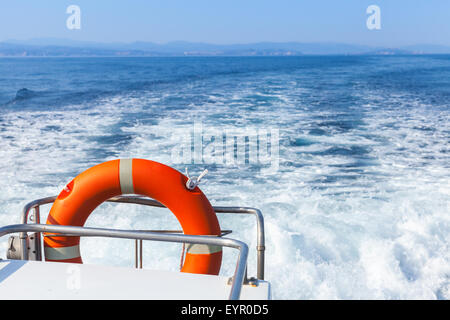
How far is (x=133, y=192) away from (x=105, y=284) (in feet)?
2.05

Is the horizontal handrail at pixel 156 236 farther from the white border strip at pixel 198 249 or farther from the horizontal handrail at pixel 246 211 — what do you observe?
the white border strip at pixel 198 249

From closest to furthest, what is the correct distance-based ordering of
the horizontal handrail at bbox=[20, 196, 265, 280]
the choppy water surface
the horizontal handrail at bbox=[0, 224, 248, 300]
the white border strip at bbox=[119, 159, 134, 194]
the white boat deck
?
the horizontal handrail at bbox=[0, 224, 248, 300] < the white boat deck < the horizontal handrail at bbox=[20, 196, 265, 280] < the white border strip at bbox=[119, 159, 134, 194] < the choppy water surface

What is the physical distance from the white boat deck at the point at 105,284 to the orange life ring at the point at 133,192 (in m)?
0.37

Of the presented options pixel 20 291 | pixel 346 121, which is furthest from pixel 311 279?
pixel 346 121

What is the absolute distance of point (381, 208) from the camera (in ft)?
15.9

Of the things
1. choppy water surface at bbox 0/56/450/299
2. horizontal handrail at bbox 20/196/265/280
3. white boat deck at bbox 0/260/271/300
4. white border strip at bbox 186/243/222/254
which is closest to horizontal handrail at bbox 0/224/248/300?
white boat deck at bbox 0/260/271/300

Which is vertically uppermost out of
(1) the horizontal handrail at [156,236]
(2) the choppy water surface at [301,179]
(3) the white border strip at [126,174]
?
(3) the white border strip at [126,174]

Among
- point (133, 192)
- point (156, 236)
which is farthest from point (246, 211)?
point (156, 236)

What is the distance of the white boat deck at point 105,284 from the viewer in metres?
1.70

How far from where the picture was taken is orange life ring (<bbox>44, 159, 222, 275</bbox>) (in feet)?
7.45

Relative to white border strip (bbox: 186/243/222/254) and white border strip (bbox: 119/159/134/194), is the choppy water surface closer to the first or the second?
white border strip (bbox: 186/243/222/254)

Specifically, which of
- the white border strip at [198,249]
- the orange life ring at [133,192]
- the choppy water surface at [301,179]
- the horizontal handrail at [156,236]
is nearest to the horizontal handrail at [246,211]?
the orange life ring at [133,192]

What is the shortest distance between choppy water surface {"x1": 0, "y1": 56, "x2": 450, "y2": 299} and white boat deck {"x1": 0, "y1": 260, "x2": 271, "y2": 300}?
68.4 inches
